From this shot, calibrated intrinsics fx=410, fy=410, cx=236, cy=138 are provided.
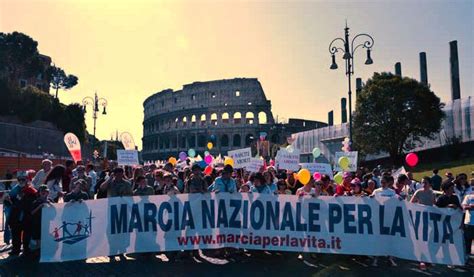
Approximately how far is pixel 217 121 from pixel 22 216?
6355 centimetres

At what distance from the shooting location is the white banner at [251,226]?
6.07 metres

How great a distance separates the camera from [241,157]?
407 inches

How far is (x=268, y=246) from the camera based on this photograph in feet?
21.0

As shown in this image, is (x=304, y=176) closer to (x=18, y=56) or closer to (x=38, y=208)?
(x=38, y=208)

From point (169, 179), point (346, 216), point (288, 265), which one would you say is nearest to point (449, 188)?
point (346, 216)

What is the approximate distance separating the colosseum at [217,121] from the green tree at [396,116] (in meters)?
32.3

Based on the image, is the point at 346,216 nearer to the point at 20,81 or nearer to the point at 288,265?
the point at 288,265

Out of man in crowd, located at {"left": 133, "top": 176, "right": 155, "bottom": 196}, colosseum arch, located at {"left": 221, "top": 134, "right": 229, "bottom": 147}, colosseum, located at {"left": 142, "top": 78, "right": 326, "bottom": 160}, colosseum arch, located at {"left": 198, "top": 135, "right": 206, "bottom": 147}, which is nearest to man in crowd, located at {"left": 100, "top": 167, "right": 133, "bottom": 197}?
man in crowd, located at {"left": 133, "top": 176, "right": 155, "bottom": 196}

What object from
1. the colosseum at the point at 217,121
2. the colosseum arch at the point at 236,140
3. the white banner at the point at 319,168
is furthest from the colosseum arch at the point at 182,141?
the white banner at the point at 319,168

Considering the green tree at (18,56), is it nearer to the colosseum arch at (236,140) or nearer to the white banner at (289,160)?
the colosseum arch at (236,140)

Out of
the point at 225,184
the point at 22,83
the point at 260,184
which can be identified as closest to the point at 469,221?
the point at 260,184

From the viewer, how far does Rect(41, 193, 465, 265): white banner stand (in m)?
6.07

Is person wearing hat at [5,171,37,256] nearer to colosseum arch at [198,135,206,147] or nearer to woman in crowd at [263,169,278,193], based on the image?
woman in crowd at [263,169,278,193]

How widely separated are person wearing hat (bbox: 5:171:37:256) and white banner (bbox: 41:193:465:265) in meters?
0.77
